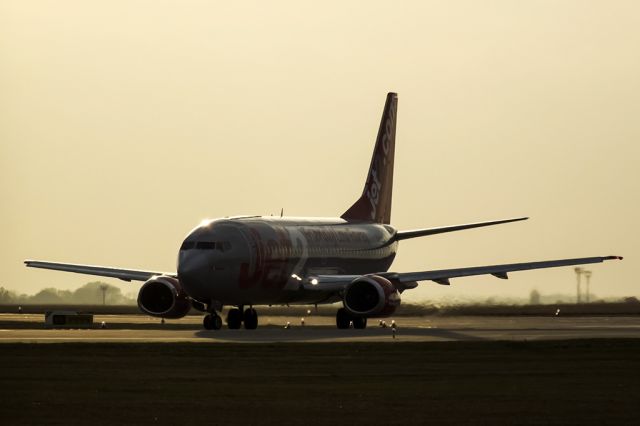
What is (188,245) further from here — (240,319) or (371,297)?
(371,297)

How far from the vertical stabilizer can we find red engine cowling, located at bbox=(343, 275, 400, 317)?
1445 cm

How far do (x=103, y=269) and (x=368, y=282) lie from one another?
1286 cm

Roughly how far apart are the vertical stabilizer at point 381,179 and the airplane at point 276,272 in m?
3.69

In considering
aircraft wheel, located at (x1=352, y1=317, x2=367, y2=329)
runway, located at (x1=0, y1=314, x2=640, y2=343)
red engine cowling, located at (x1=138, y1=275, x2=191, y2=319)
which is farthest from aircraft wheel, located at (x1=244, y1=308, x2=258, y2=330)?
aircraft wheel, located at (x1=352, y1=317, x2=367, y2=329)

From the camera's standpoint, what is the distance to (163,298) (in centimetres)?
6147

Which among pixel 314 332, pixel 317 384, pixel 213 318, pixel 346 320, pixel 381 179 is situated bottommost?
pixel 317 384

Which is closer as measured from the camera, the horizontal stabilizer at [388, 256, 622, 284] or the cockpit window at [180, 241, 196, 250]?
the cockpit window at [180, 241, 196, 250]

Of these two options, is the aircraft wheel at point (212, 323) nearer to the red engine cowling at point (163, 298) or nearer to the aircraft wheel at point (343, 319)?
the red engine cowling at point (163, 298)

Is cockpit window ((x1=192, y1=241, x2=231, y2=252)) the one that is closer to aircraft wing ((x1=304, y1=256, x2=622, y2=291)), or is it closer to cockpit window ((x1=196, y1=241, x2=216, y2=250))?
cockpit window ((x1=196, y1=241, x2=216, y2=250))

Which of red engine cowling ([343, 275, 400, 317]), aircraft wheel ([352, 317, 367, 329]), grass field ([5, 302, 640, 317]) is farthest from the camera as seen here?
grass field ([5, 302, 640, 317])

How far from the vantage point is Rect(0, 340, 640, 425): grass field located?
23203mm

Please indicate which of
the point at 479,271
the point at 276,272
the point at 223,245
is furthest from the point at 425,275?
the point at 223,245

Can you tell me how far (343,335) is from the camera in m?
52.9

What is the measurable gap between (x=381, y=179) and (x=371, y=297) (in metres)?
19.4
